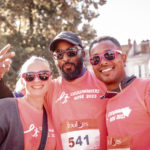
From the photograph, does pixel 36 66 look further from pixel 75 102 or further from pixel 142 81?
pixel 142 81

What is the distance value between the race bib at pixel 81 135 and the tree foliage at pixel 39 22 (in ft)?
36.4

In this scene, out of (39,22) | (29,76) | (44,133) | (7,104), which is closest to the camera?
(7,104)

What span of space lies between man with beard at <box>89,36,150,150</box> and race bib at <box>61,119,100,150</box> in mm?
354

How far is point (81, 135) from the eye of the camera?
2873 mm

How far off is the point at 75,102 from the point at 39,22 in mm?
12831

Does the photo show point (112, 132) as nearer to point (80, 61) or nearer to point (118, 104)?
point (118, 104)

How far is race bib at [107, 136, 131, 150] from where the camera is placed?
2348mm

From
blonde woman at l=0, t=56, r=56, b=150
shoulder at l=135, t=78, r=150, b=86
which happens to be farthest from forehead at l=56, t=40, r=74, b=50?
shoulder at l=135, t=78, r=150, b=86

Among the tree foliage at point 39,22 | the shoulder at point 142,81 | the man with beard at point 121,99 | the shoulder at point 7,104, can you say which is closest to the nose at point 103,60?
the man with beard at point 121,99

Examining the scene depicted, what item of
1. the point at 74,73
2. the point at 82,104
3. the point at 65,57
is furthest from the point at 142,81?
the point at 65,57

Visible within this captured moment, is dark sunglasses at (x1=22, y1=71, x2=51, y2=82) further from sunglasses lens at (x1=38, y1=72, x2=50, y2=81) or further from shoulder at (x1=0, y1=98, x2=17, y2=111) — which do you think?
shoulder at (x1=0, y1=98, x2=17, y2=111)

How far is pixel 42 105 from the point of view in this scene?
3100mm

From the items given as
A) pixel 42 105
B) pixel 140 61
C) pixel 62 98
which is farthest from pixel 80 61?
pixel 140 61

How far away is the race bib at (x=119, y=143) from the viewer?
2348mm
